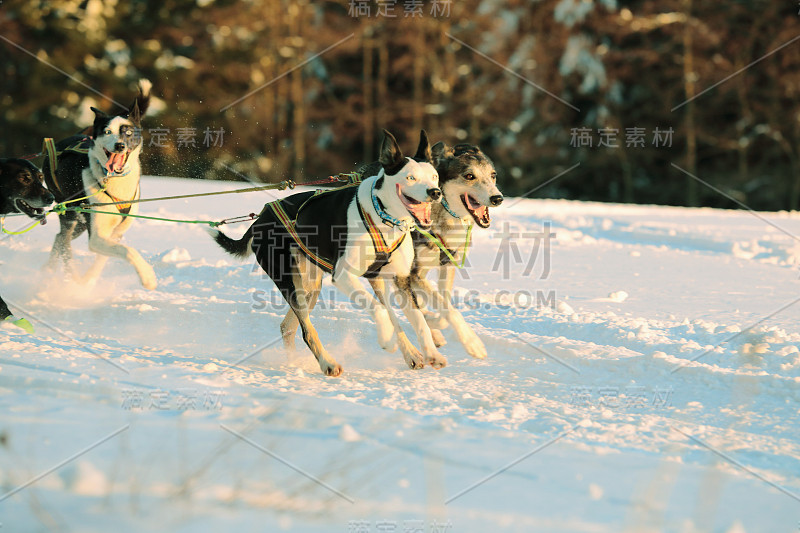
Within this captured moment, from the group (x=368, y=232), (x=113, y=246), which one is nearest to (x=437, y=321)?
(x=368, y=232)

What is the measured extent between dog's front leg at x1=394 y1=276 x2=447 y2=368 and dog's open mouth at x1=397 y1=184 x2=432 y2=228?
19.3 inches

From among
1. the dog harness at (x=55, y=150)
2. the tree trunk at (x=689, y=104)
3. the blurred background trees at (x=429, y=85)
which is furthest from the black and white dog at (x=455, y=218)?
the tree trunk at (x=689, y=104)

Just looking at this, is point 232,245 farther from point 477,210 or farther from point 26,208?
point 477,210

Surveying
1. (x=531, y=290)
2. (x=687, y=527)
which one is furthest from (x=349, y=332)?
(x=687, y=527)

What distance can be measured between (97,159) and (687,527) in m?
5.28

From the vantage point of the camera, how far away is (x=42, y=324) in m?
5.59

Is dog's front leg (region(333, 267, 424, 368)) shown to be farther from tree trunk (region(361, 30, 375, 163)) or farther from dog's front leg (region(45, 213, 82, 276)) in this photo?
tree trunk (region(361, 30, 375, 163))

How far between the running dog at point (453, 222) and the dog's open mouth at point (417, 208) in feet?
1.77

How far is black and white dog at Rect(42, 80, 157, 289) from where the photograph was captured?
5.97 meters

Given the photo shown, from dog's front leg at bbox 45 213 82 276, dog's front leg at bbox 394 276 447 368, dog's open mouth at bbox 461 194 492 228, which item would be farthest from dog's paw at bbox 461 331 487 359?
dog's front leg at bbox 45 213 82 276

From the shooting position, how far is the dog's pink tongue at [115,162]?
6059 millimetres

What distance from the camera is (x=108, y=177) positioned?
616 cm

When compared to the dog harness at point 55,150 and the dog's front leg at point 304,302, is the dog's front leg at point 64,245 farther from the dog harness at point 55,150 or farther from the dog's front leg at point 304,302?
the dog's front leg at point 304,302

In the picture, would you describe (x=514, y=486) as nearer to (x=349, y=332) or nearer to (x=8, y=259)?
(x=349, y=332)
